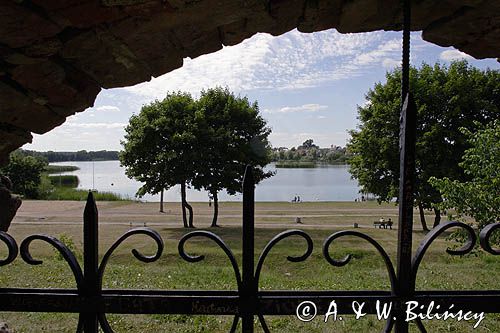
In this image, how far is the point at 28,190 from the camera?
45.9 meters

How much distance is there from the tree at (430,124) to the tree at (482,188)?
11.8 metres

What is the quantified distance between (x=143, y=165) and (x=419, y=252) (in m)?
23.0

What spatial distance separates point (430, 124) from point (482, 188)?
45.5ft

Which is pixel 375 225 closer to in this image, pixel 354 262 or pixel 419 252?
pixel 354 262

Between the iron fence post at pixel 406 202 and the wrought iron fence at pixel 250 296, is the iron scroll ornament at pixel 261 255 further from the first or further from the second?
the iron fence post at pixel 406 202

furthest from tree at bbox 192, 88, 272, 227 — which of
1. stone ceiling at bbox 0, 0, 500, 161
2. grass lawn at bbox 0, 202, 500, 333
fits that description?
stone ceiling at bbox 0, 0, 500, 161

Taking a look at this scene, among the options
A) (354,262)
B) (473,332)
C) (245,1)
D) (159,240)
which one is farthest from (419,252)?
(354,262)

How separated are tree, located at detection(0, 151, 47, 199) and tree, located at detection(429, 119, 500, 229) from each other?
150ft

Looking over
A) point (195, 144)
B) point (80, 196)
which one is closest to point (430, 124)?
point (195, 144)

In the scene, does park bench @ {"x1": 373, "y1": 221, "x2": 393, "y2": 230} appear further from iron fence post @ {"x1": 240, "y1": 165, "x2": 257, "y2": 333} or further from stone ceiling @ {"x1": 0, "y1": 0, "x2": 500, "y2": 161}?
iron fence post @ {"x1": 240, "y1": 165, "x2": 257, "y2": 333}

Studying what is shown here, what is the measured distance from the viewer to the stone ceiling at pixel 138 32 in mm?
1916

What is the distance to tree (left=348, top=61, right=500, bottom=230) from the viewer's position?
2009 cm

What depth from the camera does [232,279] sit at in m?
8.48

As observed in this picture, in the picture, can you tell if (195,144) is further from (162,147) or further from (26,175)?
(26,175)
